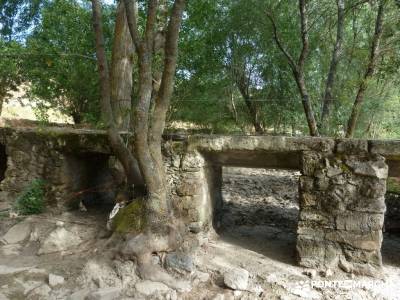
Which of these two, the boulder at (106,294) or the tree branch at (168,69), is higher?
the tree branch at (168,69)

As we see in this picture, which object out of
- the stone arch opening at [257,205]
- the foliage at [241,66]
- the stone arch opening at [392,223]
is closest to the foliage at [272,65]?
the foliage at [241,66]

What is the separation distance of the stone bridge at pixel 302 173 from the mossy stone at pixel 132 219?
46cm

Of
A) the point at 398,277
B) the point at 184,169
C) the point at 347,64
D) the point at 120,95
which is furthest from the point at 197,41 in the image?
the point at 398,277

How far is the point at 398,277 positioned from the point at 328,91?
4724 mm

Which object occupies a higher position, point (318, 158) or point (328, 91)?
point (328, 91)

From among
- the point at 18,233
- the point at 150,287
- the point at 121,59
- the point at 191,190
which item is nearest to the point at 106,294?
the point at 150,287

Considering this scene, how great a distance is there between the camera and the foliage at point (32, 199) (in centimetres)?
429

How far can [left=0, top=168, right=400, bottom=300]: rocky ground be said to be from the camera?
9.73 ft

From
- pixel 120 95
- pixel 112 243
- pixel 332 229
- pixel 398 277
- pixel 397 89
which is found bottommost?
Result: pixel 398 277

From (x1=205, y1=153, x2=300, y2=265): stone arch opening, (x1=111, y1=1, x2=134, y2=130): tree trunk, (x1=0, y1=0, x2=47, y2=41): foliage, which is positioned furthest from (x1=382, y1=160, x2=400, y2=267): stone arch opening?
(x1=0, y1=0, x2=47, y2=41): foliage

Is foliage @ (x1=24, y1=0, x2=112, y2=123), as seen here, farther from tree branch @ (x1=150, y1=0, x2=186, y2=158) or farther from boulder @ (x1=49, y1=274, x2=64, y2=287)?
boulder @ (x1=49, y1=274, x2=64, y2=287)

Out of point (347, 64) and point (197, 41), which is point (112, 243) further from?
point (347, 64)

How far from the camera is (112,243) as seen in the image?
336cm

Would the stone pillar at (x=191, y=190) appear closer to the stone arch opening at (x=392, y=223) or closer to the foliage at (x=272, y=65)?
the stone arch opening at (x=392, y=223)
